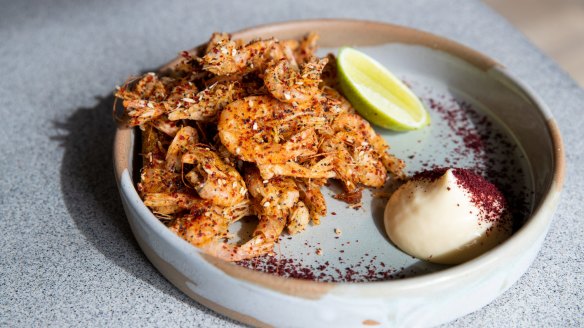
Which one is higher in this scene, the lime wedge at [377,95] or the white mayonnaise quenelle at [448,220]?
the lime wedge at [377,95]

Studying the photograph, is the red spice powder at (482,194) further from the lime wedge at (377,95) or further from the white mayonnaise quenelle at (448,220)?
the lime wedge at (377,95)

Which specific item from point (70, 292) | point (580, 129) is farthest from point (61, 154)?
point (580, 129)

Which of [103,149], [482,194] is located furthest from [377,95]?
[103,149]

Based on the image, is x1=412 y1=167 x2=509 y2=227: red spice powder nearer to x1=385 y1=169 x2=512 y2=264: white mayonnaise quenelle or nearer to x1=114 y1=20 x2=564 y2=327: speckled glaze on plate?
x1=385 y1=169 x2=512 y2=264: white mayonnaise quenelle

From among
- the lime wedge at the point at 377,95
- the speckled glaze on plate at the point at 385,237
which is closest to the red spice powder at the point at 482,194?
the speckled glaze on plate at the point at 385,237

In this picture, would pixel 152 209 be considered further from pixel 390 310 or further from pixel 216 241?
pixel 390 310

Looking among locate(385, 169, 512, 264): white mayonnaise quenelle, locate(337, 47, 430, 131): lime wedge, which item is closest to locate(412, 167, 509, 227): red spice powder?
locate(385, 169, 512, 264): white mayonnaise quenelle
